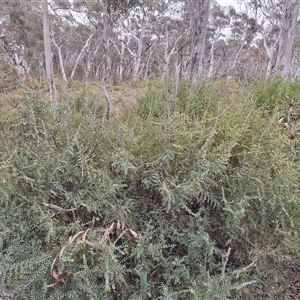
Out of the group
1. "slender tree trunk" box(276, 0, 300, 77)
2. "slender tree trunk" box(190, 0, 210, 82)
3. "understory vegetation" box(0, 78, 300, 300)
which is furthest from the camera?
"slender tree trunk" box(276, 0, 300, 77)

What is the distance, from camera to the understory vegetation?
3.84 feet

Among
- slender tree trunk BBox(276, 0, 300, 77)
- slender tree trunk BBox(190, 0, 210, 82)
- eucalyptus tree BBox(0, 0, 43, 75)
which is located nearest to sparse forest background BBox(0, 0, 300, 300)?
slender tree trunk BBox(190, 0, 210, 82)

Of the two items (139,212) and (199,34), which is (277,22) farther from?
(139,212)

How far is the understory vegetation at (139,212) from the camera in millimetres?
1171

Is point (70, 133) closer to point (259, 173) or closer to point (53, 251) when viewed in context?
point (53, 251)

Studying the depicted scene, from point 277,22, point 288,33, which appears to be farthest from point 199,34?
point 277,22

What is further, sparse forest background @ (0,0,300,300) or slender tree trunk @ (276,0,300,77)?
slender tree trunk @ (276,0,300,77)

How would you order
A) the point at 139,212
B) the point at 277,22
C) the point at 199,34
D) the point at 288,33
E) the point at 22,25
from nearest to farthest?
the point at 139,212 → the point at 199,34 → the point at 288,33 → the point at 22,25 → the point at 277,22

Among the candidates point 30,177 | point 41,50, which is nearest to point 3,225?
point 30,177

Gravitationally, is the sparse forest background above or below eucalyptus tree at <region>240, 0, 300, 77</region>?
below

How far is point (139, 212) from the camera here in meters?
1.41

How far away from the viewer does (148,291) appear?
1243mm

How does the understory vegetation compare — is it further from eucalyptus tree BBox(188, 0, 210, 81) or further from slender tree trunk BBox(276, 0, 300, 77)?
slender tree trunk BBox(276, 0, 300, 77)

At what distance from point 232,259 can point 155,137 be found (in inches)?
30.1
